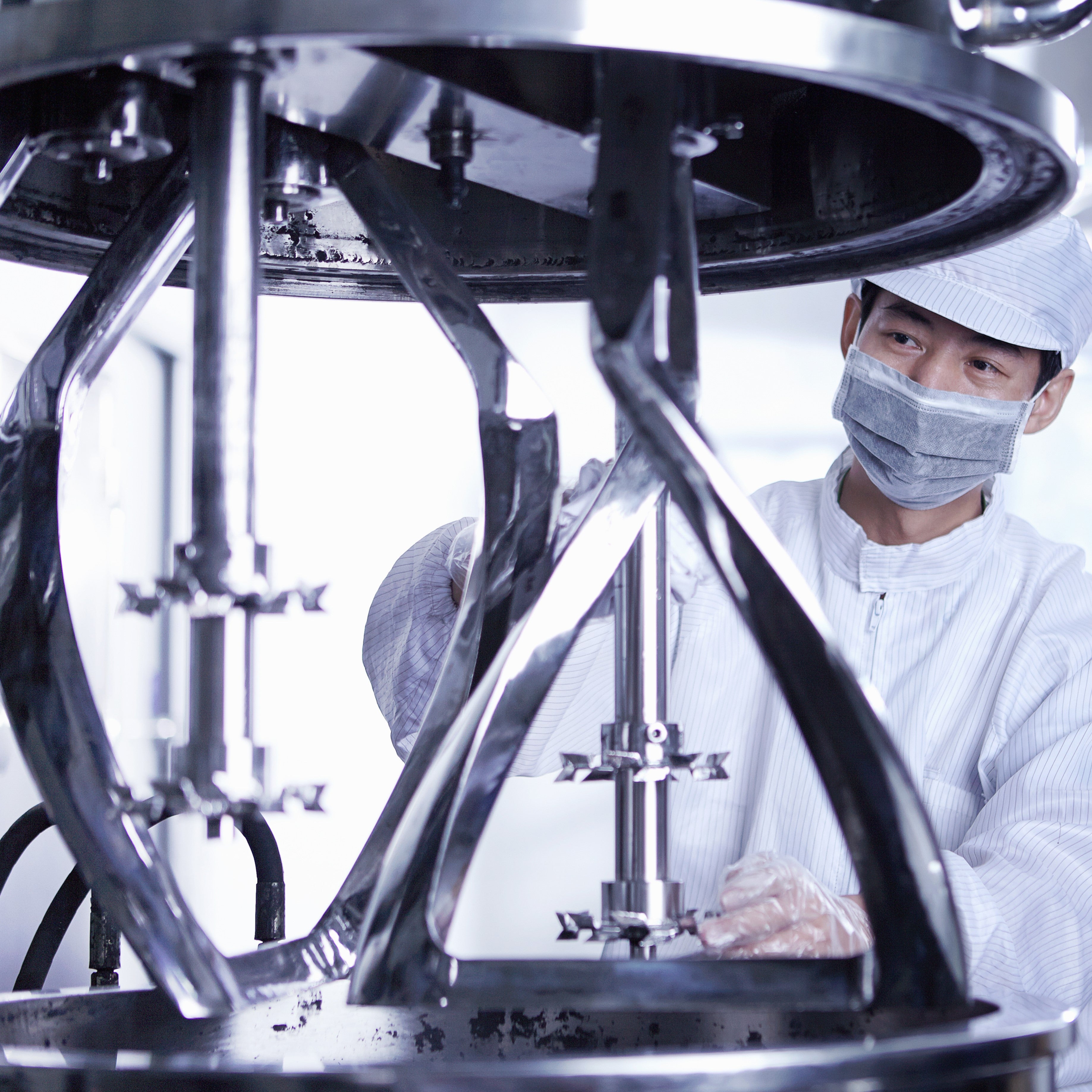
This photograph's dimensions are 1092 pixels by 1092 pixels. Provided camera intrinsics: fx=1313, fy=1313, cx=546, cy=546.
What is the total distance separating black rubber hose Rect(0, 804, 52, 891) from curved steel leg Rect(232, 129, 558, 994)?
40 cm

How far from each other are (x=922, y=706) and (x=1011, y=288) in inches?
14.6

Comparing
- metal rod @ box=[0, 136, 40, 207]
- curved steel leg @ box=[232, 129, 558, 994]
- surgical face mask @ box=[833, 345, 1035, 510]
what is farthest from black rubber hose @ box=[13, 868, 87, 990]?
surgical face mask @ box=[833, 345, 1035, 510]

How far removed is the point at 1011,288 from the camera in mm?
1100

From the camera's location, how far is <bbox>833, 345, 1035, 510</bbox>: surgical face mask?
3.59 feet

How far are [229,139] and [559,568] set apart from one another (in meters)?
0.15

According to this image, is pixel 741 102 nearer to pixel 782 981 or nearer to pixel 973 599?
pixel 782 981

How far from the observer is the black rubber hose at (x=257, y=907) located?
75 cm

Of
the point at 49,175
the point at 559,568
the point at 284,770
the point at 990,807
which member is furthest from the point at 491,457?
the point at 284,770

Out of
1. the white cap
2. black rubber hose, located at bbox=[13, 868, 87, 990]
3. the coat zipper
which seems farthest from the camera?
the coat zipper

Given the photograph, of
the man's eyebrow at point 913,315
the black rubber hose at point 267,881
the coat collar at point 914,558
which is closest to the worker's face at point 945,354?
the man's eyebrow at point 913,315

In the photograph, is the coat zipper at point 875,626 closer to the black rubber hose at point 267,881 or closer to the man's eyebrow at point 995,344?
the man's eyebrow at point 995,344

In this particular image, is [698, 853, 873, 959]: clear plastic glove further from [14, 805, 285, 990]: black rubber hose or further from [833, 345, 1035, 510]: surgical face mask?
[833, 345, 1035, 510]: surgical face mask

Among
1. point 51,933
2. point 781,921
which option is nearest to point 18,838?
point 51,933

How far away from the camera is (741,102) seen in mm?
406
